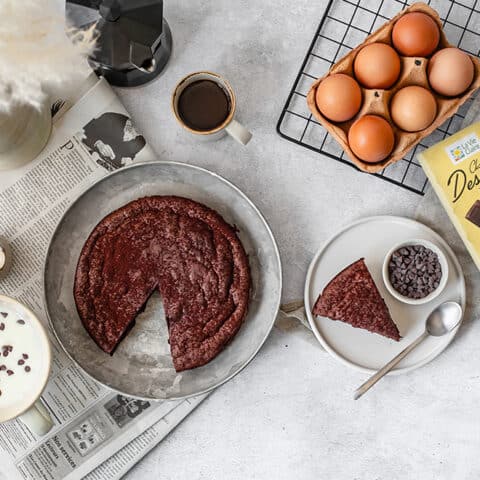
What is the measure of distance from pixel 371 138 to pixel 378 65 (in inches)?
5.9

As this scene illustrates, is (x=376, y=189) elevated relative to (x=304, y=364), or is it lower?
elevated

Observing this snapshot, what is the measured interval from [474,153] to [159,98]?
27.7 inches

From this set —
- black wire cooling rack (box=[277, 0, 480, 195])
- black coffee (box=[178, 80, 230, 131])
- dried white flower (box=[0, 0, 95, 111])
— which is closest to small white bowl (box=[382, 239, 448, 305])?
black wire cooling rack (box=[277, 0, 480, 195])

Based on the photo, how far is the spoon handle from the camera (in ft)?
4.91

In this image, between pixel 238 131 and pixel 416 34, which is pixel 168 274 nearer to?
pixel 238 131

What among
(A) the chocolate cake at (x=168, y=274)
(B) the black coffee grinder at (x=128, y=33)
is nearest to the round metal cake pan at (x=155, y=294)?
(A) the chocolate cake at (x=168, y=274)

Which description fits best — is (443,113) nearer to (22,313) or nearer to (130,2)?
(130,2)

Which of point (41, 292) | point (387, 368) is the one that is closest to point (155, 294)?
point (41, 292)

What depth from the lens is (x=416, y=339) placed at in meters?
1.52

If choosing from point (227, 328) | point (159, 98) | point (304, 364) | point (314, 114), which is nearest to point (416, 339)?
point (304, 364)

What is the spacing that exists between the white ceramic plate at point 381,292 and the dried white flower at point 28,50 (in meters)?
0.67

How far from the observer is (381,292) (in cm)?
155

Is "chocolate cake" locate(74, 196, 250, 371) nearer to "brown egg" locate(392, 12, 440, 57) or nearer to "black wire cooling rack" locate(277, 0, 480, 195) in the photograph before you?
"black wire cooling rack" locate(277, 0, 480, 195)

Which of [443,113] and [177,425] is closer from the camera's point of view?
[443,113]
